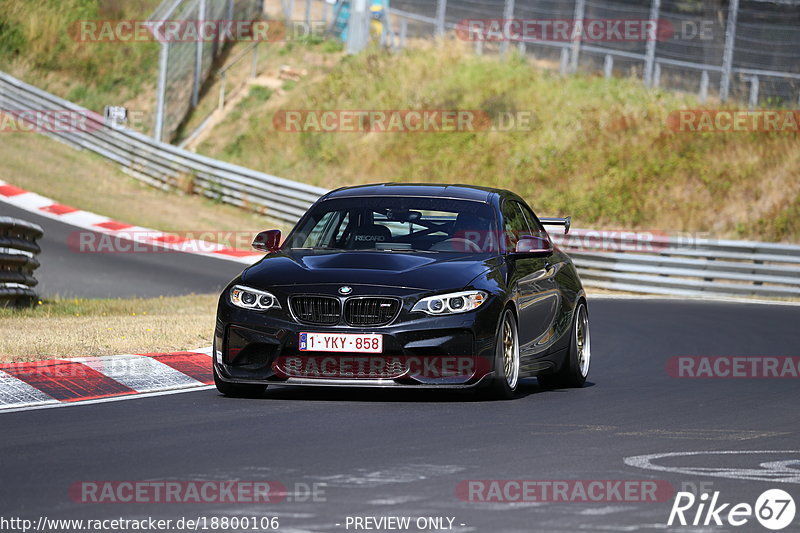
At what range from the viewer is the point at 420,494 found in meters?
6.41

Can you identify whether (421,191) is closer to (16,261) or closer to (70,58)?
(16,261)

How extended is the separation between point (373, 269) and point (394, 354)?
689 mm

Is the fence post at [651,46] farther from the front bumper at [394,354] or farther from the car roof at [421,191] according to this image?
the front bumper at [394,354]

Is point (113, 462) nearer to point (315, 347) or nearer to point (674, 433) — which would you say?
point (315, 347)

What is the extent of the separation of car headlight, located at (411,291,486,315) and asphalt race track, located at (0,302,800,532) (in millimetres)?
649

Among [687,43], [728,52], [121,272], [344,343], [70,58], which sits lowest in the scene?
[121,272]

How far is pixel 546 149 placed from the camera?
113 ft

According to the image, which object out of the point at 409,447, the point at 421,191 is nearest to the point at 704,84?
the point at 421,191

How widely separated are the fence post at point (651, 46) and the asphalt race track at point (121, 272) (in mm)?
11504

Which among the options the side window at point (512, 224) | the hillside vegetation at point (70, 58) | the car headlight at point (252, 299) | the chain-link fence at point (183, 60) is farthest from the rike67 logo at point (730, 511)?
the hillside vegetation at point (70, 58)

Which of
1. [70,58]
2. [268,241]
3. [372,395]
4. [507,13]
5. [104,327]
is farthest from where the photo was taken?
[70,58]

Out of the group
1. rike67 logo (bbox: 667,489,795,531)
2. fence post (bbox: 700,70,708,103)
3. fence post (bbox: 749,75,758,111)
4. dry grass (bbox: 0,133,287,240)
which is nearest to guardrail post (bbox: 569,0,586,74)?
fence post (bbox: 700,70,708,103)

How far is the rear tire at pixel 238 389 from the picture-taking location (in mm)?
10078

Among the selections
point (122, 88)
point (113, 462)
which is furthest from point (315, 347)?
point (122, 88)
